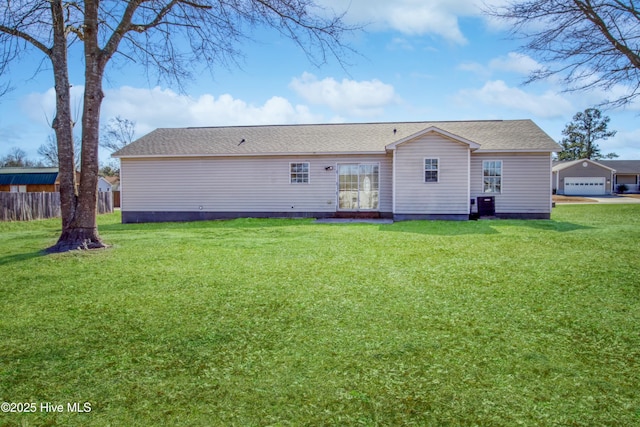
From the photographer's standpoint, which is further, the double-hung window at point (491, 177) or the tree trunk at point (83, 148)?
the double-hung window at point (491, 177)

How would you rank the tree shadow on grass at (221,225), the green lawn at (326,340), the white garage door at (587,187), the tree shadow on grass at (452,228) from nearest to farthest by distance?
1. the green lawn at (326,340)
2. the tree shadow on grass at (452,228)
3. the tree shadow on grass at (221,225)
4. the white garage door at (587,187)

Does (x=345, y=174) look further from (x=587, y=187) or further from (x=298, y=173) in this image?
(x=587, y=187)

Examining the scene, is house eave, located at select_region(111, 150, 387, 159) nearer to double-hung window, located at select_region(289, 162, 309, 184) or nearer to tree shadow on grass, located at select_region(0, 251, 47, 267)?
double-hung window, located at select_region(289, 162, 309, 184)

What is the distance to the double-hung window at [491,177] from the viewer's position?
53.1 ft

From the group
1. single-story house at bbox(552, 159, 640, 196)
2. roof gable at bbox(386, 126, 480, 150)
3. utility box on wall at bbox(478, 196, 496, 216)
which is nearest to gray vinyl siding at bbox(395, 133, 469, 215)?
roof gable at bbox(386, 126, 480, 150)

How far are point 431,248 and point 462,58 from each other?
597cm

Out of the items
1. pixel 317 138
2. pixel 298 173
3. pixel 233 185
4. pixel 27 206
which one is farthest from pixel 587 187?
pixel 27 206

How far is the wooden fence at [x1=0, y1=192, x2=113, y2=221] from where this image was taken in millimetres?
17470

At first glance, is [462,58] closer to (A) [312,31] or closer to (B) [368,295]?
(A) [312,31]

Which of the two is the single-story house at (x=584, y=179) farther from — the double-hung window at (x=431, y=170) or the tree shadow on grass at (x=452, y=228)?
the tree shadow on grass at (x=452, y=228)

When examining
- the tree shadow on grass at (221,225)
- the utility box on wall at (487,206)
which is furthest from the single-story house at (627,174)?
the tree shadow on grass at (221,225)

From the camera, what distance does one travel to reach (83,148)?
8.84 meters

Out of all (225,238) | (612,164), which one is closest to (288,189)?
(225,238)

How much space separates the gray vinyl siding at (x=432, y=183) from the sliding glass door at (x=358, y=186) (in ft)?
4.86
